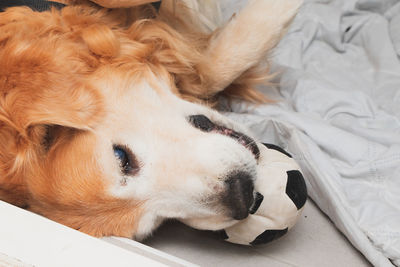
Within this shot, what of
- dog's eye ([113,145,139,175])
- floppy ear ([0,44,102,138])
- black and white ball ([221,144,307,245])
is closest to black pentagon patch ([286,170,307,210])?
black and white ball ([221,144,307,245])

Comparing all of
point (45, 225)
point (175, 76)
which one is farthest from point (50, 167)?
point (175, 76)

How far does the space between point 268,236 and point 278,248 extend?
9 cm

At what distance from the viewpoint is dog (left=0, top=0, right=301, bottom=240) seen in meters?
0.94

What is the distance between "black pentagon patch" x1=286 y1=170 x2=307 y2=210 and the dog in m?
0.10

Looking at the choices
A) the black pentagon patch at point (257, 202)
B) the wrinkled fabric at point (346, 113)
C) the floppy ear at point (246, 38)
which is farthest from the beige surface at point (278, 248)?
the floppy ear at point (246, 38)

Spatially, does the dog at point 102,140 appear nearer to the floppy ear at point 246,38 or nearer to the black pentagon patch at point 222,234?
the black pentagon patch at point 222,234

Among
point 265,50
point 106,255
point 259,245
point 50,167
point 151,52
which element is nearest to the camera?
point 106,255

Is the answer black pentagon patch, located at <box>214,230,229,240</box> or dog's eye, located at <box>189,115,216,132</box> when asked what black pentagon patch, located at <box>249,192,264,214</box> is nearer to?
black pentagon patch, located at <box>214,230,229,240</box>

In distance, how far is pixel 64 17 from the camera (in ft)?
3.69

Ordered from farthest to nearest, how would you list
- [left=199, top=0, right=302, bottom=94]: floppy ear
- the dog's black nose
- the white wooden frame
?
1. [left=199, top=0, right=302, bottom=94]: floppy ear
2. the dog's black nose
3. the white wooden frame

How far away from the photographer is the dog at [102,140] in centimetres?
94

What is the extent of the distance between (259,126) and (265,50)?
9.7 inches

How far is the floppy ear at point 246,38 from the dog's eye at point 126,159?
1.50 ft

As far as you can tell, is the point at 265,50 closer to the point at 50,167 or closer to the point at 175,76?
the point at 175,76
